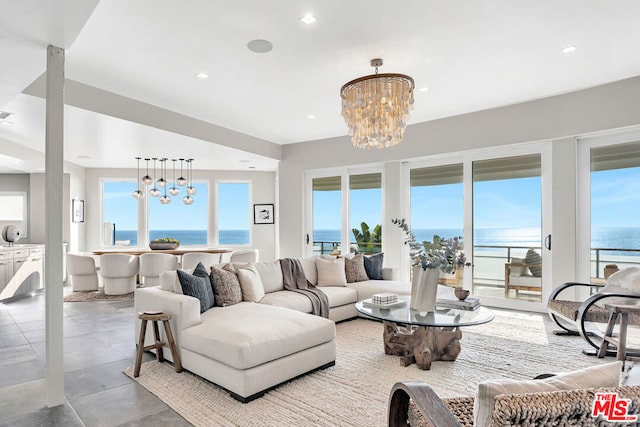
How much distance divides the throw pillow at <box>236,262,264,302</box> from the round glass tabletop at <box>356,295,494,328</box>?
3.61ft

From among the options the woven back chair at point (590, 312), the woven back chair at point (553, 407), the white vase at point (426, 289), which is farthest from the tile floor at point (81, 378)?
the woven back chair at point (590, 312)

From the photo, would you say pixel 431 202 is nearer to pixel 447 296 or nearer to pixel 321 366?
pixel 447 296

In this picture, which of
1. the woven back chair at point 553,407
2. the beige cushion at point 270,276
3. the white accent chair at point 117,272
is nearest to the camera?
the woven back chair at point 553,407

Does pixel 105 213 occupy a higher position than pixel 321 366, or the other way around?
pixel 105 213

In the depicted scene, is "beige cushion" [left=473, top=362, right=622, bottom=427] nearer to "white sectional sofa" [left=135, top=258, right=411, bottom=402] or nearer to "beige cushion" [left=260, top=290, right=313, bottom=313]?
"white sectional sofa" [left=135, top=258, right=411, bottom=402]

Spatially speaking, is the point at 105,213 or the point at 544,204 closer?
the point at 544,204

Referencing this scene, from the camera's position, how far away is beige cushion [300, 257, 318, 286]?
199 inches

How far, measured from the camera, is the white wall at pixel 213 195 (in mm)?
8727

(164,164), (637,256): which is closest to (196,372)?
(637,256)

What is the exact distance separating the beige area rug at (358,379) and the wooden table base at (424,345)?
70 mm

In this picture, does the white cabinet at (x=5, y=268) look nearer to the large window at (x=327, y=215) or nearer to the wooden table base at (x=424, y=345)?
the large window at (x=327, y=215)

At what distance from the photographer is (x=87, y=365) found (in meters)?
3.26

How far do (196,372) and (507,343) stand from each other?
10.0 feet

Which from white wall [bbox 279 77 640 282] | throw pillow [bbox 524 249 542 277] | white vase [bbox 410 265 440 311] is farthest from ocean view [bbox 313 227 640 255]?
white vase [bbox 410 265 440 311]
